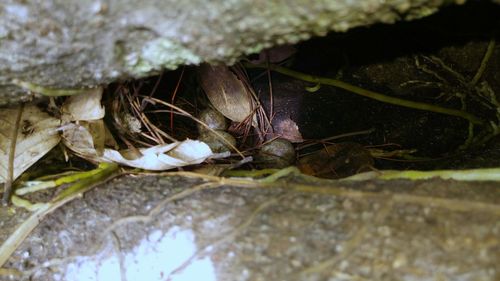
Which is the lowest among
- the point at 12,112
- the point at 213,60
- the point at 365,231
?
the point at 365,231

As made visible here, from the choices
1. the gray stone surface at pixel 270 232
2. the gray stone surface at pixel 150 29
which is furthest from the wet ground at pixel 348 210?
the gray stone surface at pixel 150 29

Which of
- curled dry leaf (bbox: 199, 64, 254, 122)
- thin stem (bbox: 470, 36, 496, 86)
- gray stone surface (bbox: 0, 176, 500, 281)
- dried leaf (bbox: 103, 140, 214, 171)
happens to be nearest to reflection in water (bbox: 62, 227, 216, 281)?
gray stone surface (bbox: 0, 176, 500, 281)

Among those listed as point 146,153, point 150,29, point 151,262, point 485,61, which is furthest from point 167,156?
point 485,61

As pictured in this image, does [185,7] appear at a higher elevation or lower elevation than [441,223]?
higher

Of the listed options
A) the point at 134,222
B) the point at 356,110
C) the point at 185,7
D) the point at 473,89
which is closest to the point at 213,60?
the point at 185,7

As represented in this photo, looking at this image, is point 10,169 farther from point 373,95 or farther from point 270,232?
point 373,95

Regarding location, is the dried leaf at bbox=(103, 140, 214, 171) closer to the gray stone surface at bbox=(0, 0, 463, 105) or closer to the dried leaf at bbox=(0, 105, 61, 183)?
the dried leaf at bbox=(0, 105, 61, 183)

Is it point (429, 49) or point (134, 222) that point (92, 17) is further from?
point (429, 49)
